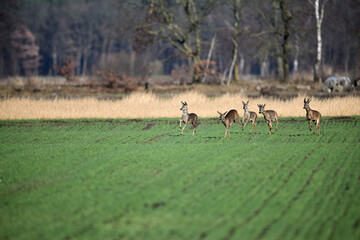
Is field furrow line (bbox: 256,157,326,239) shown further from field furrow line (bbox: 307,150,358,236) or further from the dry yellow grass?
the dry yellow grass

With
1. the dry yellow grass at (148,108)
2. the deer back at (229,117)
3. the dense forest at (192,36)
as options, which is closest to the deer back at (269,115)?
the deer back at (229,117)

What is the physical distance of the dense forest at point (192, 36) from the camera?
4127cm

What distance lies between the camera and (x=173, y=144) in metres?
13.2

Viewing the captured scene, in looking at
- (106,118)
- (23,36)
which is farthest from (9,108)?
(23,36)

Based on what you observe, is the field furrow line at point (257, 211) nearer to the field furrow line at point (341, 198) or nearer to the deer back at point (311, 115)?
the field furrow line at point (341, 198)

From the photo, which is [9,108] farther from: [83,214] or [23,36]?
[23,36]

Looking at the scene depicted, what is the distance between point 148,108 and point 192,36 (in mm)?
23442

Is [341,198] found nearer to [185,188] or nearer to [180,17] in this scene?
[185,188]

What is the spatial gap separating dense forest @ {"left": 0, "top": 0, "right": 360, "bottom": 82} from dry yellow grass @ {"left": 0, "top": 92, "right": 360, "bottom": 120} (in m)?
16.0

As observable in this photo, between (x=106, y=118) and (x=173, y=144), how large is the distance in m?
7.96

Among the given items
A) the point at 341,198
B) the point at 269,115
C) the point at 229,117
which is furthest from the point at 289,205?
the point at 269,115

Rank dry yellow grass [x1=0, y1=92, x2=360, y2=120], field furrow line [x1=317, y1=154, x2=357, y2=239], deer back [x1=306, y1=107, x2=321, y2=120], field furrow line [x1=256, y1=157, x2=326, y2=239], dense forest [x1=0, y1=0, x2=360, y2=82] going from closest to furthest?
field furrow line [x1=256, y1=157, x2=326, y2=239]
field furrow line [x1=317, y1=154, x2=357, y2=239]
deer back [x1=306, y1=107, x2=321, y2=120]
dry yellow grass [x1=0, y1=92, x2=360, y2=120]
dense forest [x1=0, y1=0, x2=360, y2=82]

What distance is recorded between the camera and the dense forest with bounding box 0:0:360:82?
41.3 m

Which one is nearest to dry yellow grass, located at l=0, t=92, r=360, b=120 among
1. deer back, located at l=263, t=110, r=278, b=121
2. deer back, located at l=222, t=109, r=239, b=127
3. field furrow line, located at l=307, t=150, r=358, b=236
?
deer back, located at l=263, t=110, r=278, b=121
